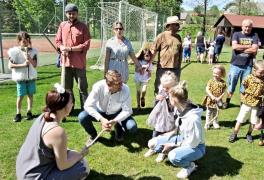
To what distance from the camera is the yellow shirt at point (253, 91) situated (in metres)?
5.29

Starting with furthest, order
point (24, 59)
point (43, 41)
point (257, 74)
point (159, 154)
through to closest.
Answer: point (43, 41) < point (24, 59) < point (257, 74) < point (159, 154)

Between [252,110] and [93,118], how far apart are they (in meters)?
2.56

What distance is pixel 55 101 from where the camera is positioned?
318cm

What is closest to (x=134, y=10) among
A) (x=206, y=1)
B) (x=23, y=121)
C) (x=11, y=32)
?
(x=11, y=32)

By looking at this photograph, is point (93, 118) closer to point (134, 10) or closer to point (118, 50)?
point (118, 50)

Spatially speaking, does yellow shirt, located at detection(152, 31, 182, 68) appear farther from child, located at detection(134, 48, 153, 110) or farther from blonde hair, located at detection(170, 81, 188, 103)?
blonde hair, located at detection(170, 81, 188, 103)

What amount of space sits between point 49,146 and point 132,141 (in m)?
2.38

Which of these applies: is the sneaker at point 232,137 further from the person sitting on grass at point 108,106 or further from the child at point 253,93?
the person sitting on grass at point 108,106

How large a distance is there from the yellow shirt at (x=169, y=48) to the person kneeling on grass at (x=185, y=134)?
2250mm

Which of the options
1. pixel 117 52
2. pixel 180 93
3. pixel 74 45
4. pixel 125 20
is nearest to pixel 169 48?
pixel 117 52

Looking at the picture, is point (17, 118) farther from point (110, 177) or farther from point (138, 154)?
point (110, 177)

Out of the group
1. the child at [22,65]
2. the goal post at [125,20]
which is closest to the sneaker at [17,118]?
the child at [22,65]

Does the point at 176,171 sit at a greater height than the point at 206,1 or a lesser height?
lesser

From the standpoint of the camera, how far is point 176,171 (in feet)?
14.6
